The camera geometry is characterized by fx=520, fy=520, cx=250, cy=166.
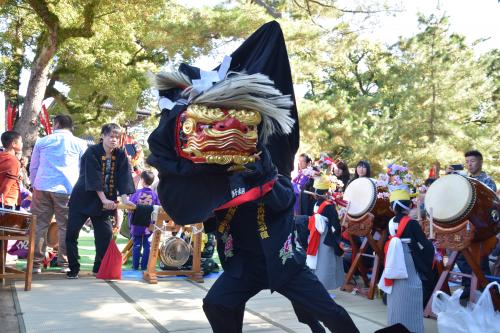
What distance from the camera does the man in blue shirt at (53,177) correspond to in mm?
5895

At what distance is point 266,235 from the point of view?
2.62 m

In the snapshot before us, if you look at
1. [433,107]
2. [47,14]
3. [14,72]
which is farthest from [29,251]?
[14,72]

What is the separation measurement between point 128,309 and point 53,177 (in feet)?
7.00

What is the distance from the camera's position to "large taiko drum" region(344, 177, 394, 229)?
5359mm

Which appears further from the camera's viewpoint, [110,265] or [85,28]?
[85,28]

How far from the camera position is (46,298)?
474 centimetres

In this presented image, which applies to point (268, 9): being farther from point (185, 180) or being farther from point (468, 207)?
point (185, 180)

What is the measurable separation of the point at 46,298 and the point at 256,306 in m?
1.92

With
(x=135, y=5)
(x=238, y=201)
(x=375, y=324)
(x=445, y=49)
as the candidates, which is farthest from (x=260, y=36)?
(x=445, y=49)

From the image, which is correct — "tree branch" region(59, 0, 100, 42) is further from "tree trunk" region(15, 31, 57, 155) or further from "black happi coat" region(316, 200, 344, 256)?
"black happi coat" region(316, 200, 344, 256)

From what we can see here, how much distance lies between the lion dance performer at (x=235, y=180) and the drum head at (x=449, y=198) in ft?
6.25

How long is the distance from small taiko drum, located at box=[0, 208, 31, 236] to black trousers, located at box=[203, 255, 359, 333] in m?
2.86

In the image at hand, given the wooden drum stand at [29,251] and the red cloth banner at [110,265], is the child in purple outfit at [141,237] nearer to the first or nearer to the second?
the red cloth banner at [110,265]

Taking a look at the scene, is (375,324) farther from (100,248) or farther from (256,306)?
(100,248)
